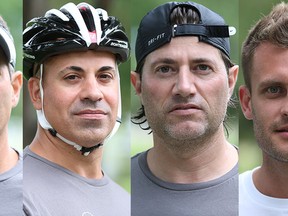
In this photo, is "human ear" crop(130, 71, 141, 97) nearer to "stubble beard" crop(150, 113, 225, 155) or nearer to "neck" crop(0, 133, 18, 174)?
→ "stubble beard" crop(150, 113, 225, 155)

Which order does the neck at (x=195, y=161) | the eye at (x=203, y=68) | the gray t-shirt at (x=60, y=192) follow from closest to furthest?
the gray t-shirt at (x=60, y=192)
the eye at (x=203, y=68)
the neck at (x=195, y=161)

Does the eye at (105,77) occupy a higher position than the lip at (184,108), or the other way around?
the eye at (105,77)

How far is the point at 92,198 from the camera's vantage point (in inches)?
→ 224

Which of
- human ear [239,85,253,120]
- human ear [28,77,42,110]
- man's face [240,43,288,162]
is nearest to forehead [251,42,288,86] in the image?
man's face [240,43,288,162]

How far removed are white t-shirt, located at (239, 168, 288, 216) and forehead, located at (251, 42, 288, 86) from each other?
762 mm

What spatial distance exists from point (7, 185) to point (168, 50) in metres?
1.58

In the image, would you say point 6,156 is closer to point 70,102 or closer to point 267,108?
point 70,102

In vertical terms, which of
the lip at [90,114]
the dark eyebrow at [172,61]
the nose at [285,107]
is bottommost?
the lip at [90,114]

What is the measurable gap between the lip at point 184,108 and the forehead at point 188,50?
345mm

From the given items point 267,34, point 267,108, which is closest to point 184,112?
point 267,108

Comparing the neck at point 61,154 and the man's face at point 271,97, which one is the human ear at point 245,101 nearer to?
the man's face at point 271,97

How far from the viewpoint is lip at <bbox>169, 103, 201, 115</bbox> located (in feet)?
18.7

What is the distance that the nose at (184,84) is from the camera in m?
5.65

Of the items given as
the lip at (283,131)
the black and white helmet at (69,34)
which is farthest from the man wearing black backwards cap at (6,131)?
the lip at (283,131)
